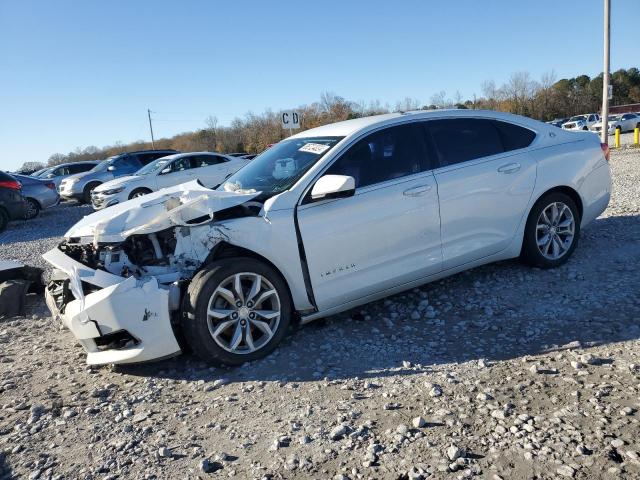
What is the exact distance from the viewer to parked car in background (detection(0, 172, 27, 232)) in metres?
12.4

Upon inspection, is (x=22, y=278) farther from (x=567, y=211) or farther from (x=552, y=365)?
(x=567, y=211)

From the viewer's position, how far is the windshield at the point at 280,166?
4.20 metres

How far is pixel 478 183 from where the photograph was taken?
4.55 m

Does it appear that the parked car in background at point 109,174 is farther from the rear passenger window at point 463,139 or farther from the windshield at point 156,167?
the rear passenger window at point 463,139

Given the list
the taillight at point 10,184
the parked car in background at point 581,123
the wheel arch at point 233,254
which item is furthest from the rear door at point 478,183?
the parked car in background at point 581,123

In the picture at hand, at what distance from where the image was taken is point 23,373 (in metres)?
3.99

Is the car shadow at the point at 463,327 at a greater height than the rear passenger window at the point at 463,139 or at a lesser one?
lesser

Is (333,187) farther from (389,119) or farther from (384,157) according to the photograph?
(389,119)

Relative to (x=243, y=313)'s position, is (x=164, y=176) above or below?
above

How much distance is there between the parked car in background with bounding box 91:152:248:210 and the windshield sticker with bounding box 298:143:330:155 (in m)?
9.16

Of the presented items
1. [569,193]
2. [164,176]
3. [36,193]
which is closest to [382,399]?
[569,193]

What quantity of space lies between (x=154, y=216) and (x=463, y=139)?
9.24ft

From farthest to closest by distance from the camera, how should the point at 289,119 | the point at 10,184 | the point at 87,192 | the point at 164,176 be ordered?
1. the point at 87,192
2. the point at 164,176
3. the point at 289,119
4. the point at 10,184

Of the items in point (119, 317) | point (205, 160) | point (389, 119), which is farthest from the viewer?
point (205, 160)
